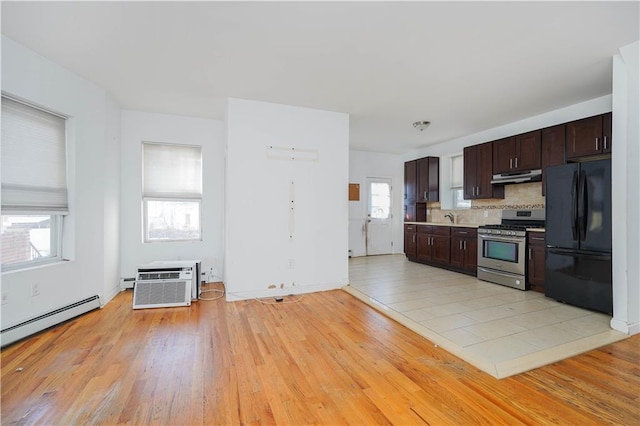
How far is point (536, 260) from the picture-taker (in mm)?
3992

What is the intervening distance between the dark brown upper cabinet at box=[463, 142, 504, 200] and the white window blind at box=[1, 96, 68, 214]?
6.19m

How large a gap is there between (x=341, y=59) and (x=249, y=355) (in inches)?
113

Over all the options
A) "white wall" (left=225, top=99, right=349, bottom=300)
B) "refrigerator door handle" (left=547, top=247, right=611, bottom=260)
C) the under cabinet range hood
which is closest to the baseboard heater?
"white wall" (left=225, top=99, right=349, bottom=300)

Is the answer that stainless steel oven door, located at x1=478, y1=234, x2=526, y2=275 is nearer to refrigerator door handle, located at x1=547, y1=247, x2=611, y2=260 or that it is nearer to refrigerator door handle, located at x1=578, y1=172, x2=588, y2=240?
refrigerator door handle, located at x1=547, y1=247, x2=611, y2=260

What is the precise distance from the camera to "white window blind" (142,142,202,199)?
14.3 feet

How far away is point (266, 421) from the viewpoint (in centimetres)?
162

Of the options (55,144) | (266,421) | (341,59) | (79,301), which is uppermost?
(341,59)

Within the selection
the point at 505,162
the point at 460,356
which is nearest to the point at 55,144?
the point at 460,356

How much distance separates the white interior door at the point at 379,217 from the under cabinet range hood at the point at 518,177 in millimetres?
2805

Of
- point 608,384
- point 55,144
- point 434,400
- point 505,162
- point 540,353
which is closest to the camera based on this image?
point 434,400

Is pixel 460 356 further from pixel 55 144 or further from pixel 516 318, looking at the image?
pixel 55 144

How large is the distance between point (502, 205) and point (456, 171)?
1428 millimetres

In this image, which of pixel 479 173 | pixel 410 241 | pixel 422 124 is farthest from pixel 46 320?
pixel 479 173

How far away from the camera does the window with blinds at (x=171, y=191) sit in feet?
14.4
